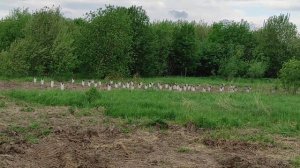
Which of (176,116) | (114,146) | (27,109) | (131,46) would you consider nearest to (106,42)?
(131,46)

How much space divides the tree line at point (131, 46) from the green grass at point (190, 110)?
13.1 meters

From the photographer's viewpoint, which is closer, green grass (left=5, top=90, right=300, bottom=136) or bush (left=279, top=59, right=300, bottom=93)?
green grass (left=5, top=90, right=300, bottom=136)

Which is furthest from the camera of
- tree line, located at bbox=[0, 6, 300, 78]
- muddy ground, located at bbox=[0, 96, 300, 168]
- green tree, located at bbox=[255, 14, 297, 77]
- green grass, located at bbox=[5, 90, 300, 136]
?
green tree, located at bbox=[255, 14, 297, 77]

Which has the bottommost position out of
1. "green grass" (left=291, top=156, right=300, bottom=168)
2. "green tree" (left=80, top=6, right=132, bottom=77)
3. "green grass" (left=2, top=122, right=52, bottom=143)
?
"green grass" (left=291, top=156, right=300, bottom=168)

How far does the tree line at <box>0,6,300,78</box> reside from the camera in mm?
31109

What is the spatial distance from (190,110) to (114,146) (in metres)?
5.18

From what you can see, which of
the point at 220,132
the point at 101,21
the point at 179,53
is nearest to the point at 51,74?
the point at 101,21

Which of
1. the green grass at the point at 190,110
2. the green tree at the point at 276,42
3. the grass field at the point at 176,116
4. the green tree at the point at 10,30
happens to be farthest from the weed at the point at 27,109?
the green tree at the point at 276,42

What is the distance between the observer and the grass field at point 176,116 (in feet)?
36.2

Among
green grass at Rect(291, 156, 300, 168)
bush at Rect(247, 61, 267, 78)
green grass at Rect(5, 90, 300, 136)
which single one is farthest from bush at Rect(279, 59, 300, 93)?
bush at Rect(247, 61, 267, 78)

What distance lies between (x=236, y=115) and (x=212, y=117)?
3.92ft

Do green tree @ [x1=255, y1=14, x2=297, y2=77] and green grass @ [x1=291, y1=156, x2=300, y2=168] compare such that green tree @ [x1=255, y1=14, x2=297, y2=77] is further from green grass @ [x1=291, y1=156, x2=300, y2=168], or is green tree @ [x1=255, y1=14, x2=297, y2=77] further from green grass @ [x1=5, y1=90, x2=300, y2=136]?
green grass @ [x1=291, y1=156, x2=300, y2=168]

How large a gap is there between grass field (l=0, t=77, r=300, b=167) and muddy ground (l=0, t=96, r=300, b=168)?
0.15ft

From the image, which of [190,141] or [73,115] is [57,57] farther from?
[190,141]
